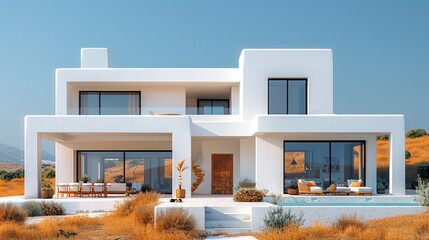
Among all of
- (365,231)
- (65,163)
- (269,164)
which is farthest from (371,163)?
(65,163)

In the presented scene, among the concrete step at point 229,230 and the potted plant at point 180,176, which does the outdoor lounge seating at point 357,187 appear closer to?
the potted plant at point 180,176

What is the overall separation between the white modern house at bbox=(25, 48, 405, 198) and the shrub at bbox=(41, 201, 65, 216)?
1971mm

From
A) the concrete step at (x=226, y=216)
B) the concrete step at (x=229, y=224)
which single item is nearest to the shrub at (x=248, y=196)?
the concrete step at (x=226, y=216)

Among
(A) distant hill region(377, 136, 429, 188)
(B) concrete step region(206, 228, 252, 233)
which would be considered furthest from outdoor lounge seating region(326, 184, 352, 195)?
(A) distant hill region(377, 136, 429, 188)

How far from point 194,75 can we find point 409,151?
28.7 meters

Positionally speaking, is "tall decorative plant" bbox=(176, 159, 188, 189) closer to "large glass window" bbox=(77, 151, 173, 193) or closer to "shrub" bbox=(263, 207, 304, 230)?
"large glass window" bbox=(77, 151, 173, 193)

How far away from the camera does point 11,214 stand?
15.4 m

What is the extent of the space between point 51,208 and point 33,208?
67 centimetres

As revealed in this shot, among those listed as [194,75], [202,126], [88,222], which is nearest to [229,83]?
[194,75]

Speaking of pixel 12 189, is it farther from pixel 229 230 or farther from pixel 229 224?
pixel 229 230

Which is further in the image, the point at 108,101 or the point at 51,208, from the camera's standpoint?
the point at 108,101

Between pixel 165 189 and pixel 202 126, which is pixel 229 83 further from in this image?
pixel 165 189

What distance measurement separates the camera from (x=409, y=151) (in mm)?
47812

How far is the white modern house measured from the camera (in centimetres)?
2161
